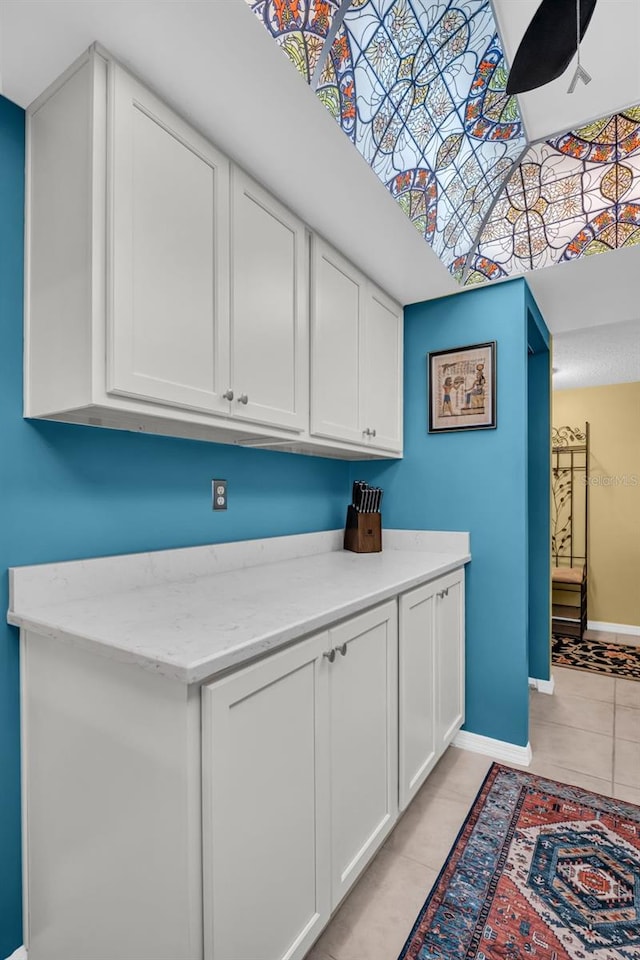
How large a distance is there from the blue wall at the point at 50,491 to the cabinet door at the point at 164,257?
1.12ft

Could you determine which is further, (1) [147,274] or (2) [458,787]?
(2) [458,787]

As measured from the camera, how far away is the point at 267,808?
3.46 ft

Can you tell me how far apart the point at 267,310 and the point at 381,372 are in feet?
3.10

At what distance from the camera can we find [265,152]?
1.51 m

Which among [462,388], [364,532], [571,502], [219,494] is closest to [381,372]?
[462,388]

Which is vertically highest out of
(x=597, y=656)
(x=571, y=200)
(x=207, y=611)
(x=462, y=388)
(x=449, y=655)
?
(x=571, y=200)

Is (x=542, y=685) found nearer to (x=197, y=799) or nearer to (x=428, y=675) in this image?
(x=428, y=675)

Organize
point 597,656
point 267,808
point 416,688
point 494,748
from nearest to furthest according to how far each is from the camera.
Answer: point 267,808 < point 416,688 < point 494,748 < point 597,656

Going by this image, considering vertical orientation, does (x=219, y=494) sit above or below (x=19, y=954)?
above

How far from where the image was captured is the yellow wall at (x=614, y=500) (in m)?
4.51

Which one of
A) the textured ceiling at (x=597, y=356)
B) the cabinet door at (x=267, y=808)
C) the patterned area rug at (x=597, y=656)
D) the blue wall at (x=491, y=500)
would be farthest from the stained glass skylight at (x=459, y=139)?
the patterned area rug at (x=597, y=656)

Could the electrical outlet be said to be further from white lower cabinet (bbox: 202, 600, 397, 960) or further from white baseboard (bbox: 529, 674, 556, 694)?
white baseboard (bbox: 529, 674, 556, 694)

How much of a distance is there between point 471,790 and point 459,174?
8.53 feet

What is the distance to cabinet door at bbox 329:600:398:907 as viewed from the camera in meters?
1.33
